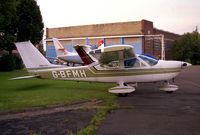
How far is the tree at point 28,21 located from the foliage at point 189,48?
40.2m

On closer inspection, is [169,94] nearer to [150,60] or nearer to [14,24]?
[150,60]

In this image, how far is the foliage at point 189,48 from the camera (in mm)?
52812

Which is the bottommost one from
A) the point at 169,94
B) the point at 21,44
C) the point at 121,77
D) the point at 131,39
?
the point at 169,94

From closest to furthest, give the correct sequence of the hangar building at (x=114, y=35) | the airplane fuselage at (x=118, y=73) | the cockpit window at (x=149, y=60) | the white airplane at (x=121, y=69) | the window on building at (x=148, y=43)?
the white airplane at (x=121, y=69), the airplane fuselage at (x=118, y=73), the cockpit window at (x=149, y=60), the hangar building at (x=114, y=35), the window on building at (x=148, y=43)

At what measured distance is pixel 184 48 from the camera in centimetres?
5325

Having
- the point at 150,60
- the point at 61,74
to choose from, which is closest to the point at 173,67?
the point at 150,60

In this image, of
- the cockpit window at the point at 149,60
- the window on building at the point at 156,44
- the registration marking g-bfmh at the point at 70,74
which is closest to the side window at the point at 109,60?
the registration marking g-bfmh at the point at 70,74

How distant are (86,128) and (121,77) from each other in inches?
199

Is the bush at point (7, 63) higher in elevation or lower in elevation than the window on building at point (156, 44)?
lower

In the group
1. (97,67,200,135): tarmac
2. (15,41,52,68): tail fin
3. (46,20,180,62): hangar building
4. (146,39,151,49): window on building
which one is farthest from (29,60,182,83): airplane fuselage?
(146,39,151,49): window on building

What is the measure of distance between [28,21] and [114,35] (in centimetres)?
2374

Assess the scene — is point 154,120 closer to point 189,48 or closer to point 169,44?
point 189,48

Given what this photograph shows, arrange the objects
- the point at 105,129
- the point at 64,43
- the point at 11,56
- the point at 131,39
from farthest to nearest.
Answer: the point at 64,43 → the point at 131,39 → the point at 11,56 → the point at 105,129

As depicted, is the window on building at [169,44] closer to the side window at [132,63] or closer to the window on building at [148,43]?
the window on building at [148,43]
